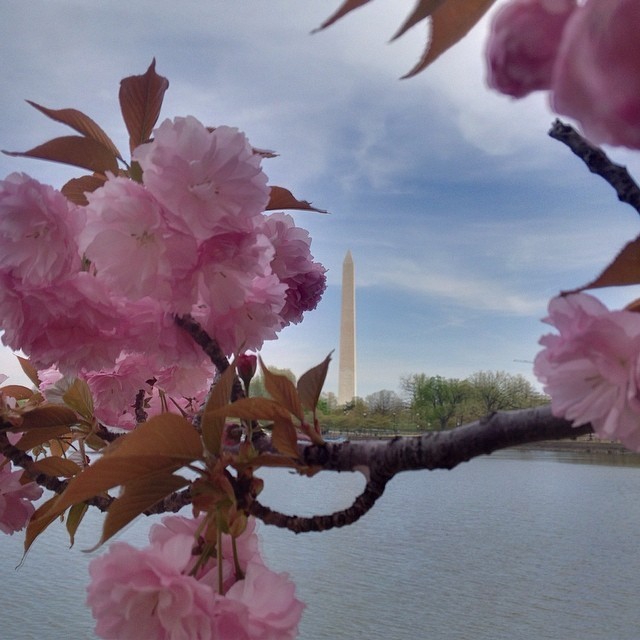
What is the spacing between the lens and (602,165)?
29 cm

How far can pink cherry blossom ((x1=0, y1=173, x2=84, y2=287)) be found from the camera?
374mm

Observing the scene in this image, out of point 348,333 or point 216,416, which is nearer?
point 216,416

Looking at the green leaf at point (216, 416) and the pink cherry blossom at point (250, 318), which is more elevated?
the pink cherry blossom at point (250, 318)

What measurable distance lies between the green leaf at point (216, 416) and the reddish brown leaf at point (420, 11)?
178 mm

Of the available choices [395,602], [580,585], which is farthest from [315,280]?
[580,585]

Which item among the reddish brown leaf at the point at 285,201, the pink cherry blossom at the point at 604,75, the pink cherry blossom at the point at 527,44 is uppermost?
the reddish brown leaf at the point at 285,201

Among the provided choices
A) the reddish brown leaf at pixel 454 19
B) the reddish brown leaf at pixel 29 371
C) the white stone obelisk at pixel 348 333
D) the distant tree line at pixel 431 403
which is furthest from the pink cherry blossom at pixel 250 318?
the white stone obelisk at pixel 348 333

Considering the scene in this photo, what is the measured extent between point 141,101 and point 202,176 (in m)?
0.13

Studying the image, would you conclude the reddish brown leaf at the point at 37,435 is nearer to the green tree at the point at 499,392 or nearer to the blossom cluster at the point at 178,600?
the blossom cluster at the point at 178,600

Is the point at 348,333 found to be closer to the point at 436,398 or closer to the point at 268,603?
the point at 436,398

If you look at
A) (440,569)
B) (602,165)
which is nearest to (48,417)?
(602,165)

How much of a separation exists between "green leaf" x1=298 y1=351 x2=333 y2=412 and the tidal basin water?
5.60 meters

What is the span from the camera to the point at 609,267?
0.74ft

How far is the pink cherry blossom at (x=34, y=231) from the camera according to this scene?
1.23 ft
